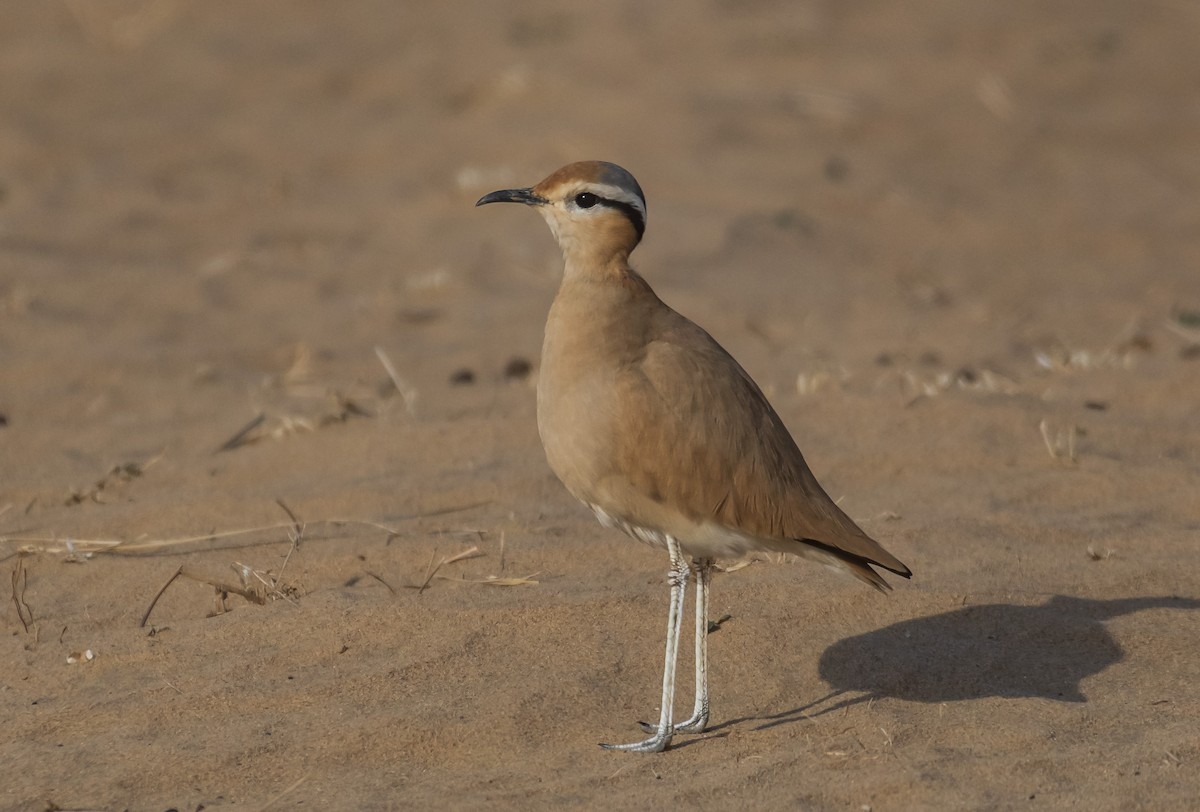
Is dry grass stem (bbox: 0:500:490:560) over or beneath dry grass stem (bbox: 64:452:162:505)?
over

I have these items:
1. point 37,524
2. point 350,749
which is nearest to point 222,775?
point 350,749

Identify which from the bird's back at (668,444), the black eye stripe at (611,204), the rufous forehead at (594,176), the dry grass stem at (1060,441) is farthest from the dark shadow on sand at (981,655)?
the rufous forehead at (594,176)

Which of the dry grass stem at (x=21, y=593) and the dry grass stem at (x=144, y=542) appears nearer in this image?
the dry grass stem at (x=21, y=593)

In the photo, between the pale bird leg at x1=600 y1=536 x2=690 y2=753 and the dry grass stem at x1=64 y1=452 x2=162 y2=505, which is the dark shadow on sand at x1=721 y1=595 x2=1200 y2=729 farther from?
the dry grass stem at x1=64 y1=452 x2=162 y2=505

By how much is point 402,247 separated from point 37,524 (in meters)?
5.35

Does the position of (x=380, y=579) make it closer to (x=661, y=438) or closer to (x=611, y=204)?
(x=661, y=438)

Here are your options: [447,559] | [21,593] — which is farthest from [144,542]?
[447,559]

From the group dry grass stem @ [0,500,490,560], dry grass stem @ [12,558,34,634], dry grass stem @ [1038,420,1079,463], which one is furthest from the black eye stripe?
dry grass stem @ [1038,420,1079,463]

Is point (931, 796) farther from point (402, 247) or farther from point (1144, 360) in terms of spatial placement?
point (402, 247)

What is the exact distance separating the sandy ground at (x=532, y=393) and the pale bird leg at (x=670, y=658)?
0.35 feet

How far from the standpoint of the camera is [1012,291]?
11000mm

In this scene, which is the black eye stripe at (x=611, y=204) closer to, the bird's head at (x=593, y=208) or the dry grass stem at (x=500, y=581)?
the bird's head at (x=593, y=208)

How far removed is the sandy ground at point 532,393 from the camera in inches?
Result: 179

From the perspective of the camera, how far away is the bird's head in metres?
4.75
